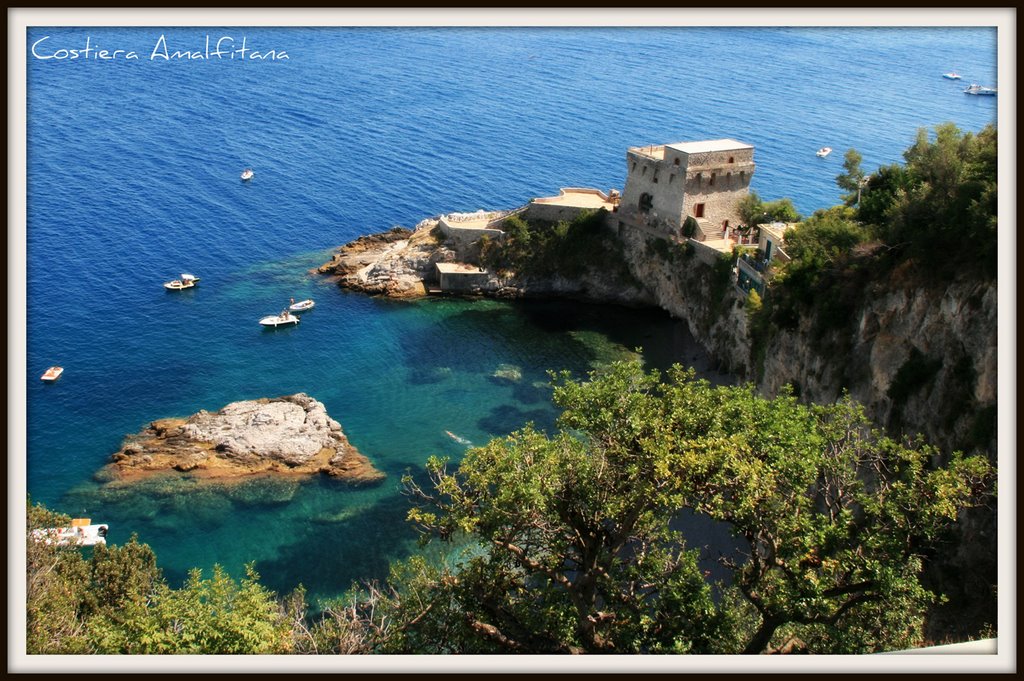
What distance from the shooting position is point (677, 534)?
25.8m

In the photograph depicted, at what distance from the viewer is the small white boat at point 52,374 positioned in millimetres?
51281

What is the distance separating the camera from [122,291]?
64250 mm

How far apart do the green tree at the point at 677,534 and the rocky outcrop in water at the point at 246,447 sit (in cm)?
1894

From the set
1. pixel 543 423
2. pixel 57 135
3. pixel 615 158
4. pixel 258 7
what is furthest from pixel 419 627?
pixel 57 135

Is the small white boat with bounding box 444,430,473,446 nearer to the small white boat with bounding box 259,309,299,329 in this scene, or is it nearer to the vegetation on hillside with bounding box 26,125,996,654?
the small white boat with bounding box 259,309,299,329

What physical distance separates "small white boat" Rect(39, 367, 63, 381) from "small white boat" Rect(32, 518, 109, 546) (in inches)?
603

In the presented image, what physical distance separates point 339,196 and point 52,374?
36.3 m

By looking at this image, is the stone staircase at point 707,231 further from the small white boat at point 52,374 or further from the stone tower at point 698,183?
the small white boat at point 52,374

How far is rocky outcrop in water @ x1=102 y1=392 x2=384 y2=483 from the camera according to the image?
4328 cm

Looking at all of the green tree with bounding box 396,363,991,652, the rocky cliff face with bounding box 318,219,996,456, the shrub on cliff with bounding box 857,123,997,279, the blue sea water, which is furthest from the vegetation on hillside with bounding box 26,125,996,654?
the blue sea water

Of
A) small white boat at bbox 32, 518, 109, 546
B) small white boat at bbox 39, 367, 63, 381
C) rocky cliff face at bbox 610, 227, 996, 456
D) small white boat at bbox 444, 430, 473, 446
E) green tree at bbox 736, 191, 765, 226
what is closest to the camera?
small white boat at bbox 32, 518, 109, 546

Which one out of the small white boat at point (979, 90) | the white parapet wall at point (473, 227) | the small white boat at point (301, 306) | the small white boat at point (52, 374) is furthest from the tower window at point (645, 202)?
the small white boat at point (979, 90)

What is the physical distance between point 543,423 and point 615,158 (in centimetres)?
5090

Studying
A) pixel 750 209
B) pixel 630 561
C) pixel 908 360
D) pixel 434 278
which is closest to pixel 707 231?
pixel 750 209
